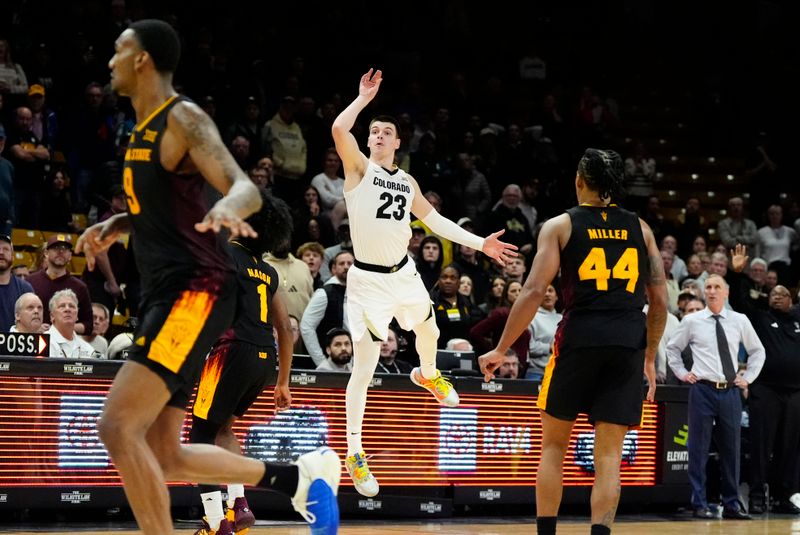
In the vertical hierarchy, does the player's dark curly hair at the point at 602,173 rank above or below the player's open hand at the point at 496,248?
above

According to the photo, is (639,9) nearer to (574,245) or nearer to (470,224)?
(470,224)

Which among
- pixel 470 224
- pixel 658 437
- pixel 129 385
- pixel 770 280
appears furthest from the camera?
pixel 770 280

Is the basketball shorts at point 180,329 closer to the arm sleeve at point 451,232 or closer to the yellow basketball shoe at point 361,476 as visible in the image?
the yellow basketball shoe at point 361,476

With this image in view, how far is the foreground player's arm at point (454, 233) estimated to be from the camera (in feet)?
30.1

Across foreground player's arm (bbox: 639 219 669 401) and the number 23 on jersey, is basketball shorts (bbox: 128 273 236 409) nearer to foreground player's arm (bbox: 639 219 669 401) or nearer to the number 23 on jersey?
the number 23 on jersey

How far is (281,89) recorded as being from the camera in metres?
18.2

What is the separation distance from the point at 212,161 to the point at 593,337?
2.83 m

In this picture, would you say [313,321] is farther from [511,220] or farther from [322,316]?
[511,220]

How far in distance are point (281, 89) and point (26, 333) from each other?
894 centimetres

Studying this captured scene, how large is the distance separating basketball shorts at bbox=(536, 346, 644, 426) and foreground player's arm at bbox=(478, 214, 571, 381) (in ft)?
1.07

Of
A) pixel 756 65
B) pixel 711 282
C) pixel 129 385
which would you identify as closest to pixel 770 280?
pixel 711 282

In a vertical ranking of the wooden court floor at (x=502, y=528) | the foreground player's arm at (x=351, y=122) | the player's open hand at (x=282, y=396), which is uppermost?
the foreground player's arm at (x=351, y=122)

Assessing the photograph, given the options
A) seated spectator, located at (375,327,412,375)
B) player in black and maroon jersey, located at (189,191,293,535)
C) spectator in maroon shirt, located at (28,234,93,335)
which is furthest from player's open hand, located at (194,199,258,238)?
seated spectator, located at (375,327,412,375)

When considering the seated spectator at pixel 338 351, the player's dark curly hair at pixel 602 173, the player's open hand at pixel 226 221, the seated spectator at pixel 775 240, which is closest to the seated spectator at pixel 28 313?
the seated spectator at pixel 338 351
